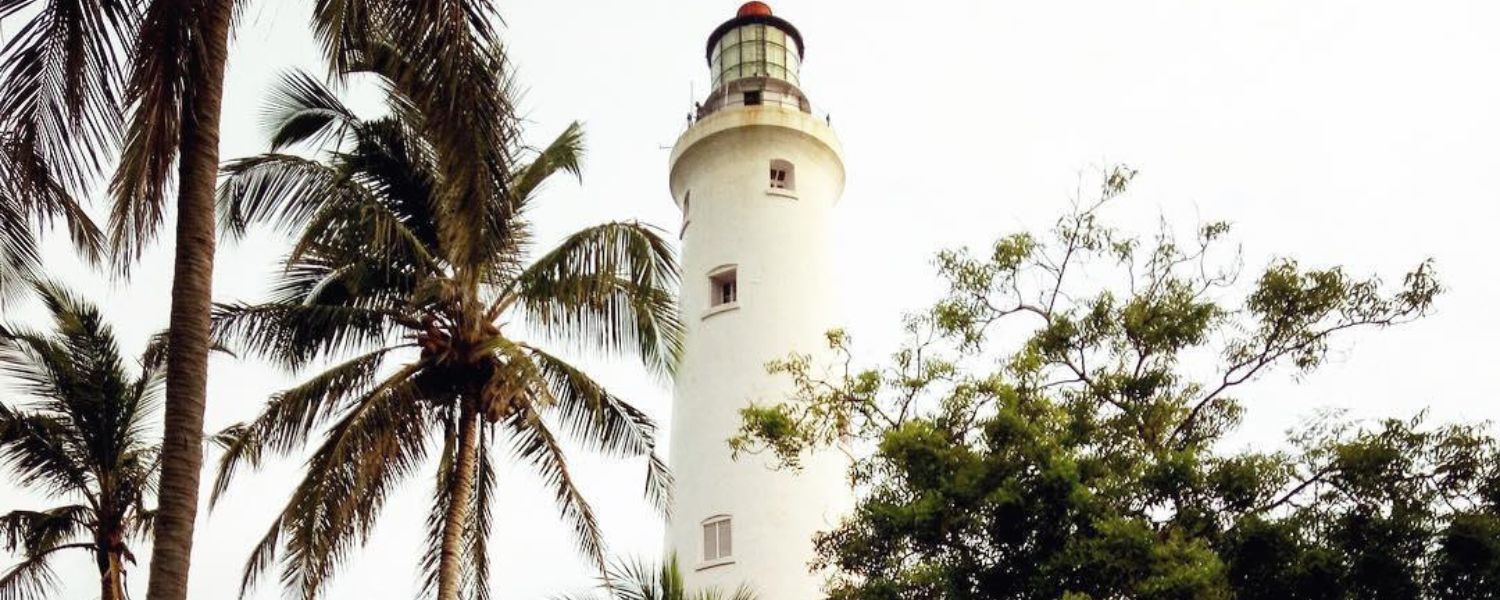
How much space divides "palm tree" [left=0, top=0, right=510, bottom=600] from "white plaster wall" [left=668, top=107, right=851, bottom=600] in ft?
45.6

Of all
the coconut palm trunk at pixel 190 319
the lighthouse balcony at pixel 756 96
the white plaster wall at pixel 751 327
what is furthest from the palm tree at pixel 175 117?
the lighthouse balcony at pixel 756 96

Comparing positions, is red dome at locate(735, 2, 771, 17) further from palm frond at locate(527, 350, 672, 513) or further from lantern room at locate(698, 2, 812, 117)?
palm frond at locate(527, 350, 672, 513)

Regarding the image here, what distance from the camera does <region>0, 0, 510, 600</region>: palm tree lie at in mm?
8586

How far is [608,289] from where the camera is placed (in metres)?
16.3

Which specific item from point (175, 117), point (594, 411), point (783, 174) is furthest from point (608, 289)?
point (783, 174)

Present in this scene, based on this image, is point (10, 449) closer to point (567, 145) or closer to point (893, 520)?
point (567, 145)

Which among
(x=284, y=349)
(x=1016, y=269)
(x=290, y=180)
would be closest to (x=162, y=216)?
(x=290, y=180)

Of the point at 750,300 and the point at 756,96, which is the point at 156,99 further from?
the point at 756,96

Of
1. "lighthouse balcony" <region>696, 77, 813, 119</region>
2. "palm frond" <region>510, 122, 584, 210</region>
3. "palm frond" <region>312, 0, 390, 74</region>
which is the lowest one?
"palm frond" <region>312, 0, 390, 74</region>

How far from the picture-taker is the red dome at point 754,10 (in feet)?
99.9

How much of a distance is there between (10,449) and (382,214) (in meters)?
6.66

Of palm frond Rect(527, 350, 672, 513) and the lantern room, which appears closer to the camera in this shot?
palm frond Rect(527, 350, 672, 513)

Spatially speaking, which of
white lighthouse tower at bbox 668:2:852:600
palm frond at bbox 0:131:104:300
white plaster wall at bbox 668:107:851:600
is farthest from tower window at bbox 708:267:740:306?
palm frond at bbox 0:131:104:300

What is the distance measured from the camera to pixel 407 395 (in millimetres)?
16078
